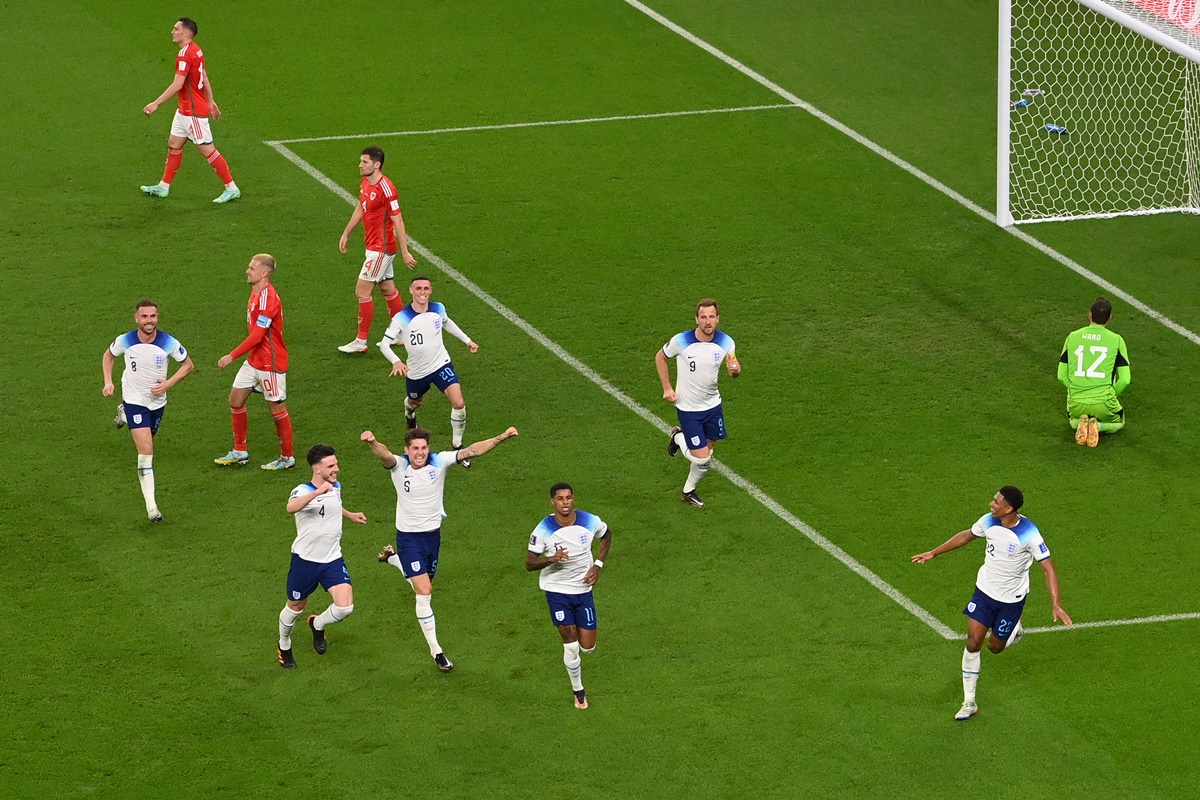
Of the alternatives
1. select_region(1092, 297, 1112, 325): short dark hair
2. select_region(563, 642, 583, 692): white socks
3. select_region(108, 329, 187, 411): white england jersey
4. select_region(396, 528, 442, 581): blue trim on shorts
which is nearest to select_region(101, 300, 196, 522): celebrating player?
select_region(108, 329, 187, 411): white england jersey

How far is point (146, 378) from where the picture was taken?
52.1 ft

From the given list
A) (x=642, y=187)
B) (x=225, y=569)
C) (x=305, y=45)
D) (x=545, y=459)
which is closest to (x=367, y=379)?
(x=545, y=459)

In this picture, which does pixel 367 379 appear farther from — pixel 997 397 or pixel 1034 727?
pixel 1034 727

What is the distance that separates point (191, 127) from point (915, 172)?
9.90 metres

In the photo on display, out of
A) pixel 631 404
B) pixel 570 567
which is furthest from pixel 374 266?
pixel 570 567

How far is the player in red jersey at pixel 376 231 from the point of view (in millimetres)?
18656

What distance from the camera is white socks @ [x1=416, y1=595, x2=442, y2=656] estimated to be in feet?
46.1

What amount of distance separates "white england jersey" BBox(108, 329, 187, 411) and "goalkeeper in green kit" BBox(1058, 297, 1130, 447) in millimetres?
8977

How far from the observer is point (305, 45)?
91.4 ft

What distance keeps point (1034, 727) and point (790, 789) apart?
2.13 m

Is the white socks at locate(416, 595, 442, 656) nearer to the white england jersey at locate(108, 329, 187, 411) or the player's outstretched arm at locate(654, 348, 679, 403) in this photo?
the player's outstretched arm at locate(654, 348, 679, 403)

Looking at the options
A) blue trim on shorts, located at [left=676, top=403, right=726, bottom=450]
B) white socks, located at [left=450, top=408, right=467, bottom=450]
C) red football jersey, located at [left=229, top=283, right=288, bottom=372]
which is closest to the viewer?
red football jersey, located at [left=229, top=283, right=288, bottom=372]

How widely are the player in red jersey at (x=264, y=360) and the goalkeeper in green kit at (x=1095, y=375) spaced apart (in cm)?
Result: 799

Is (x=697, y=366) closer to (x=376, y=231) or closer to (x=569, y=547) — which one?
(x=569, y=547)
